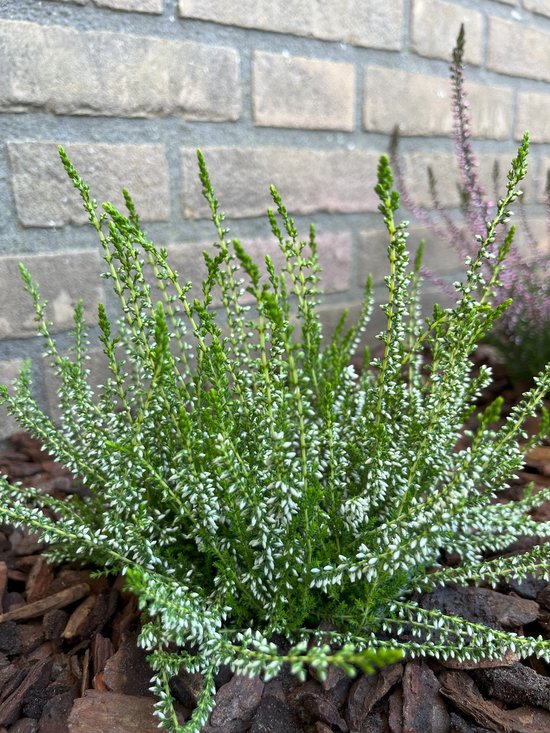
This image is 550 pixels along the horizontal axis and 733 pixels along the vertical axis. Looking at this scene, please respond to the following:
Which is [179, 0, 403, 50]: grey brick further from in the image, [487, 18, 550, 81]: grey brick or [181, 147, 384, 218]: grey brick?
[487, 18, 550, 81]: grey brick

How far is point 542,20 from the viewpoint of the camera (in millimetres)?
2623

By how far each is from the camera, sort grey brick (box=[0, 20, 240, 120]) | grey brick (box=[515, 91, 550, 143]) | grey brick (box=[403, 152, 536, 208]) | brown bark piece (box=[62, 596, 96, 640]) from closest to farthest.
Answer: brown bark piece (box=[62, 596, 96, 640]), grey brick (box=[0, 20, 240, 120]), grey brick (box=[403, 152, 536, 208]), grey brick (box=[515, 91, 550, 143])

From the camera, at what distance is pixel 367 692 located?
3.14 feet

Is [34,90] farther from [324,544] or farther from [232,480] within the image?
[324,544]

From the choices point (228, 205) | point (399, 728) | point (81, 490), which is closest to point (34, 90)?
point (228, 205)

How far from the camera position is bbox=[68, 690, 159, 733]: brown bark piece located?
2.94 ft

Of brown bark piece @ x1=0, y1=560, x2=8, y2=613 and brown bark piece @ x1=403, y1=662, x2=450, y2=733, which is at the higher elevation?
brown bark piece @ x1=0, y1=560, x2=8, y2=613

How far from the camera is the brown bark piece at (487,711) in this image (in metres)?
0.92

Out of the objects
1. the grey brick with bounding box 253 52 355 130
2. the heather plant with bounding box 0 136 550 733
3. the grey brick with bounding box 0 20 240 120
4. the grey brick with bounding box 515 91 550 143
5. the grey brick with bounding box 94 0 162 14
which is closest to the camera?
the heather plant with bounding box 0 136 550 733

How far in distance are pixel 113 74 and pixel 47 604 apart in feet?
4.01

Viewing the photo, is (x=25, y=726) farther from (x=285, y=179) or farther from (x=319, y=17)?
(x=319, y=17)

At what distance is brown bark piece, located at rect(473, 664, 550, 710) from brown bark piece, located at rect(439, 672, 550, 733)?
13 millimetres

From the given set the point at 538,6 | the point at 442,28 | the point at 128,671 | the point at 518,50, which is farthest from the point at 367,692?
the point at 538,6

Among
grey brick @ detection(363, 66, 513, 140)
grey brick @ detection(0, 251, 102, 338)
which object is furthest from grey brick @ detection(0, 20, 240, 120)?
grey brick @ detection(363, 66, 513, 140)
